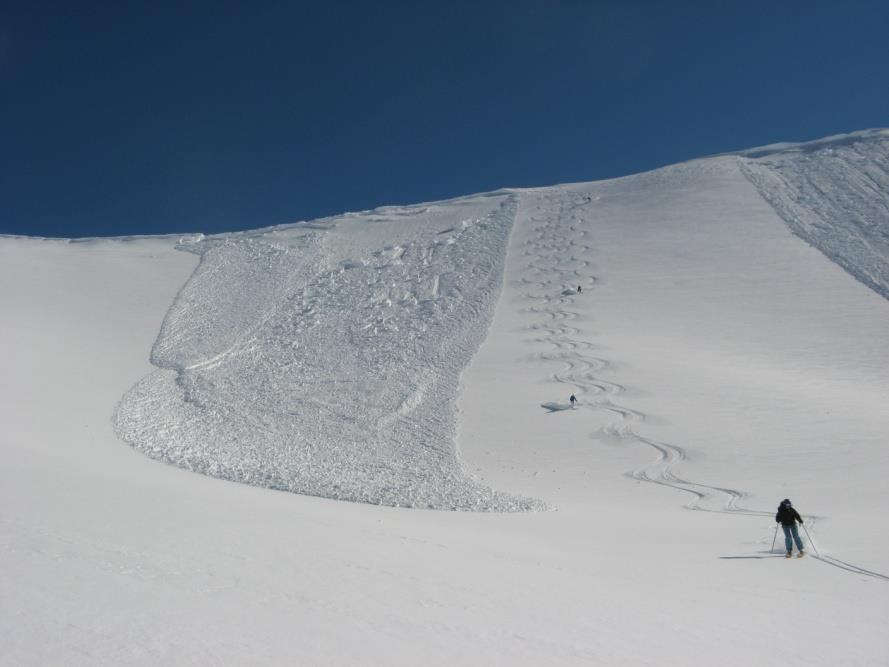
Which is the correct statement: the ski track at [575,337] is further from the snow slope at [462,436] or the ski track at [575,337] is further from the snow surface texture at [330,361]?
the snow surface texture at [330,361]

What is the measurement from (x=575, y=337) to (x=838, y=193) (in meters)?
24.3

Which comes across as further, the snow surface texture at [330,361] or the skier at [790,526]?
the snow surface texture at [330,361]

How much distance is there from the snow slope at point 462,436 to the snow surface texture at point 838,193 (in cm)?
25

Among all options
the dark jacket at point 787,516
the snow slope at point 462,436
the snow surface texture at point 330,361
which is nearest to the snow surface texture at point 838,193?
the snow slope at point 462,436

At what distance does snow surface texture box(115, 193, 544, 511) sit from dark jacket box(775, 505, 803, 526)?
4709 millimetres

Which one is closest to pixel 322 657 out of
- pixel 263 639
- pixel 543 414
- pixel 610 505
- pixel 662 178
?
pixel 263 639

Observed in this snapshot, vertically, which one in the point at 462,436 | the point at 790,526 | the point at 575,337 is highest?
the point at 575,337

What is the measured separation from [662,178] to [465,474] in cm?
4229

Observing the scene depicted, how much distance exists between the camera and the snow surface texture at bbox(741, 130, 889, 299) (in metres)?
34.4

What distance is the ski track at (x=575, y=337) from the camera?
14.9 meters

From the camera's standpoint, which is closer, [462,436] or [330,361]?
[462,436]

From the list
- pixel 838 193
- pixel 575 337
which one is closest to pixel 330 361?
pixel 575 337

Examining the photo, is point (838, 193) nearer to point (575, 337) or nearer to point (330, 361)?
point (575, 337)

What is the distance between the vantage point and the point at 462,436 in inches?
733
